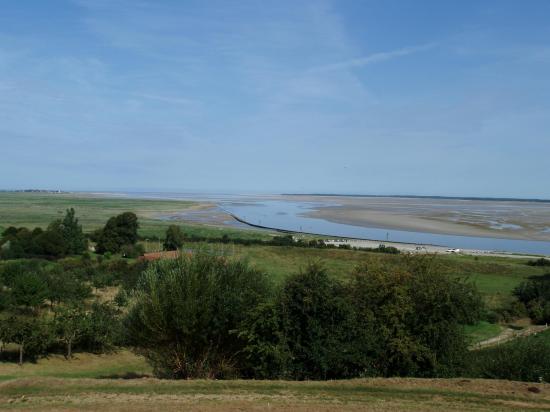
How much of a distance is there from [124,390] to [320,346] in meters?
6.68

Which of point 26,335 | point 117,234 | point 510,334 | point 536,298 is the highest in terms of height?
point 117,234

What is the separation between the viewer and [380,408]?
14.2m

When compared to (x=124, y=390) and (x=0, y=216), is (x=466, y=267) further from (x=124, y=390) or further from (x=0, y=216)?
(x=0, y=216)

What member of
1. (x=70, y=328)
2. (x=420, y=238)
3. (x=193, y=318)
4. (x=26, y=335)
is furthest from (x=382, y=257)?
(x=420, y=238)

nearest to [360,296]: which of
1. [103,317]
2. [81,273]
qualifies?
[103,317]

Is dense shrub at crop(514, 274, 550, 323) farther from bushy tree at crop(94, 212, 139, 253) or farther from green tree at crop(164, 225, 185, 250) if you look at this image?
bushy tree at crop(94, 212, 139, 253)

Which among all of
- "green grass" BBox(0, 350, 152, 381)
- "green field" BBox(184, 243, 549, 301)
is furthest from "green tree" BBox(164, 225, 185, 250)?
"green grass" BBox(0, 350, 152, 381)

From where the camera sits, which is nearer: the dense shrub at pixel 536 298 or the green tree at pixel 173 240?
the dense shrub at pixel 536 298

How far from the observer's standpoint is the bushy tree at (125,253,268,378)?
1998 cm

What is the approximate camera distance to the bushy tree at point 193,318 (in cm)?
1998

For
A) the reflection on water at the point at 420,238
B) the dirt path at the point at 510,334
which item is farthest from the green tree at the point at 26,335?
the reflection on water at the point at 420,238

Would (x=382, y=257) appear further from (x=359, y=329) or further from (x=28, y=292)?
(x=359, y=329)

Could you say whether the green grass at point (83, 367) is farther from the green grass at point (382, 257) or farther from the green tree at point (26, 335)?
the green grass at point (382, 257)

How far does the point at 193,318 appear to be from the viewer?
19812mm
